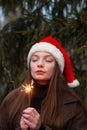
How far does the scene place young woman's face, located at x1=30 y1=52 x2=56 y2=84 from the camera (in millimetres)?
3410

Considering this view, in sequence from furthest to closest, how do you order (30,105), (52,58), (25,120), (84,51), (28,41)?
1. (28,41)
2. (84,51)
3. (52,58)
4. (30,105)
5. (25,120)

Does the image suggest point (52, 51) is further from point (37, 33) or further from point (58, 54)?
point (37, 33)

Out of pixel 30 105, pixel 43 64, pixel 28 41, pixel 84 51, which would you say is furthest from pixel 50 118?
pixel 28 41

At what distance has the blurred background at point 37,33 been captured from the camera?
15.3ft

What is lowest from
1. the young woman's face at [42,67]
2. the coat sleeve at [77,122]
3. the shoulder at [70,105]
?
the coat sleeve at [77,122]

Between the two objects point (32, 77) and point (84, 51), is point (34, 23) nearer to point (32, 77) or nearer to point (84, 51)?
point (84, 51)

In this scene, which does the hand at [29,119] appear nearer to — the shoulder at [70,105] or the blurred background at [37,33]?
the shoulder at [70,105]

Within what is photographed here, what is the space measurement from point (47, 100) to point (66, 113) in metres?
0.17

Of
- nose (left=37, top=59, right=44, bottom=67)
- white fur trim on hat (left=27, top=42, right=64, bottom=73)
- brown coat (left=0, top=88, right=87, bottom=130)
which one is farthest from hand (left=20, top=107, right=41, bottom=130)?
white fur trim on hat (left=27, top=42, right=64, bottom=73)

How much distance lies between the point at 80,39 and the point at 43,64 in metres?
1.29

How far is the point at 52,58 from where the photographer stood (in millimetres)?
3498

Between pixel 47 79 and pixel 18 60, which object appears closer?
pixel 47 79

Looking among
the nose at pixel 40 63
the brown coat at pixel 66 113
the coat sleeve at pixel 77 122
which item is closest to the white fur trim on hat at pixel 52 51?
the nose at pixel 40 63

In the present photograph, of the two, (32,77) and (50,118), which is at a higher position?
(32,77)
